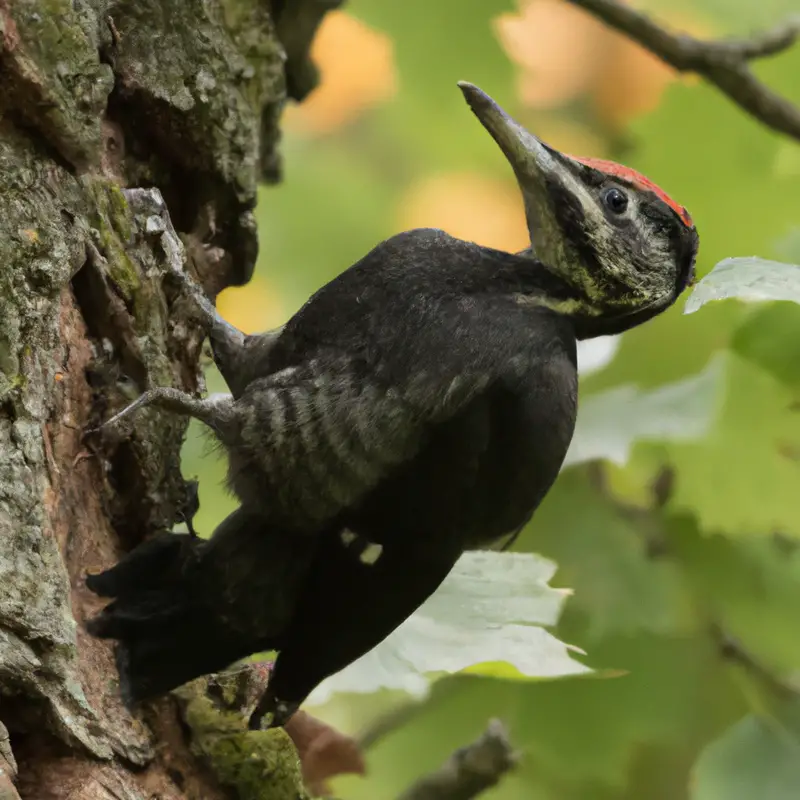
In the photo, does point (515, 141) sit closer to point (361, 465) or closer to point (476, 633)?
point (361, 465)

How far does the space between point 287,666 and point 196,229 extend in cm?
73

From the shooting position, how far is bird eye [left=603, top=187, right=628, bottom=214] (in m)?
1.71

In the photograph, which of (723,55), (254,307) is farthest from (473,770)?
(254,307)

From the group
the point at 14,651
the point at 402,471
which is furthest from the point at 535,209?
the point at 14,651

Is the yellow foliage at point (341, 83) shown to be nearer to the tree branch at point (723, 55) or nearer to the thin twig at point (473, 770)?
the tree branch at point (723, 55)

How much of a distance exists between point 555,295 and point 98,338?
693 mm

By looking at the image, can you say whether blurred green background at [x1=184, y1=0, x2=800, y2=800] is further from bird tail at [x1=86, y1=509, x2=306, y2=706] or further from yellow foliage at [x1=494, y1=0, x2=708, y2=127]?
yellow foliage at [x1=494, y1=0, x2=708, y2=127]

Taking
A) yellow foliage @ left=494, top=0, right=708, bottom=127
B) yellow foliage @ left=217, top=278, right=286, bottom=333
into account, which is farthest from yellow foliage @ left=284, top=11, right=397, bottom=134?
yellow foliage @ left=217, top=278, right=286, bottom=333

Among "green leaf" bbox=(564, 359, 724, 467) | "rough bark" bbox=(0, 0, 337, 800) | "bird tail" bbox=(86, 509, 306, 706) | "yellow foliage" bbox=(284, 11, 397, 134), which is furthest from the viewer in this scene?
"yellow foliage" bbox=(284, 11, 397, 134)

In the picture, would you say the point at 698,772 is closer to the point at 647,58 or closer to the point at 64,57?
the point at 64,57

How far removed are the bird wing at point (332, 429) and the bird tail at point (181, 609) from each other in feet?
0.26

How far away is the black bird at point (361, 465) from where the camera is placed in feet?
4.83

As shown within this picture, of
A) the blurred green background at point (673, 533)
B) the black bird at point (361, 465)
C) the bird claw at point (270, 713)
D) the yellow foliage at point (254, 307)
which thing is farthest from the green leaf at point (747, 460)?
the yellow foliage at point (254, 307)

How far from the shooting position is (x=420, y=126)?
3.37 meters
